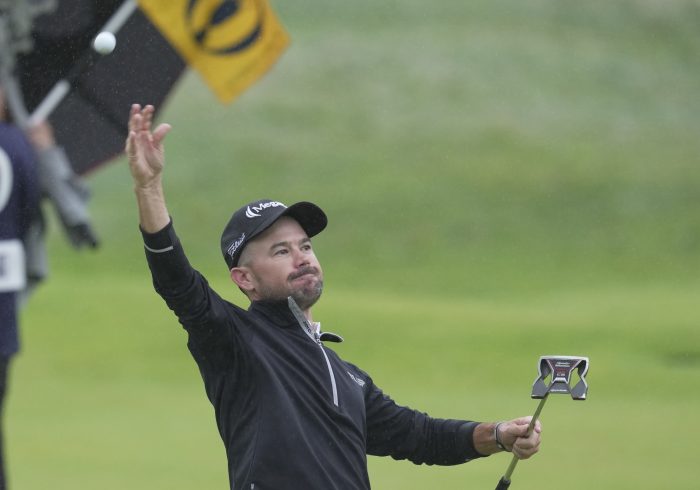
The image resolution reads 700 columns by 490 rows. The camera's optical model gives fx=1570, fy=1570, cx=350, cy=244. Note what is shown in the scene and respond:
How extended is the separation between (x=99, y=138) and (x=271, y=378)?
7087 millimetres

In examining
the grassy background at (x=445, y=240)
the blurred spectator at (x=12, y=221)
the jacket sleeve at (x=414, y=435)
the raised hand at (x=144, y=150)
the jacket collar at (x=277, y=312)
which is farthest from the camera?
the grassy background at (x=445, y=240)

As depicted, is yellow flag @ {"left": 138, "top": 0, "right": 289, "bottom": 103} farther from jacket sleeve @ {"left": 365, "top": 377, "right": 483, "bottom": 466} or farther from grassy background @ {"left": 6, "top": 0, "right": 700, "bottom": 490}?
jacket sleeve @ {"left": 365, "top": 377, "right": 483, "bottom": 466}

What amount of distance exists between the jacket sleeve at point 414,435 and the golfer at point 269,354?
3 cm

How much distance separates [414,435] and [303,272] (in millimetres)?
608

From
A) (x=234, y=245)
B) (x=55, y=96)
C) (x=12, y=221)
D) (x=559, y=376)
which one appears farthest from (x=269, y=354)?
(x=55, y=96)

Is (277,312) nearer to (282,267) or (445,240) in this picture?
(282,267)

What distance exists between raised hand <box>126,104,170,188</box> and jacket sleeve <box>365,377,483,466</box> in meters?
0.96

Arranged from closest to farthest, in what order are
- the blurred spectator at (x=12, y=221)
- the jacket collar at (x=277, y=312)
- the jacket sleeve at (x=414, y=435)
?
the jacket collar at (x=277, y=312), the jacket sleeve at (x=414, y=435), the blurred spectator at (x=12, y=221)

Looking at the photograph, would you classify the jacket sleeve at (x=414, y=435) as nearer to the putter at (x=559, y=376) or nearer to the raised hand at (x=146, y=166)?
the putter at (x=559, y=376)

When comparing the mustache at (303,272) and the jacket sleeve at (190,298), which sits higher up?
the mustache at (303,272)

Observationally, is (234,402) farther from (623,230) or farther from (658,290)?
(623,230)

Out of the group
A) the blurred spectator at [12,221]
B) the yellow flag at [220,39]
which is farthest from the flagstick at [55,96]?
the blurred spectator at [12,221]

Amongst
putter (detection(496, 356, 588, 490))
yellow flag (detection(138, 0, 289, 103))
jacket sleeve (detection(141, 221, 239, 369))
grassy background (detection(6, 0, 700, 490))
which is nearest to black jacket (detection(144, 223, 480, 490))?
jacket sleeve (detection(141, 221, 239, 369))

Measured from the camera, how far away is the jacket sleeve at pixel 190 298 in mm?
3604
